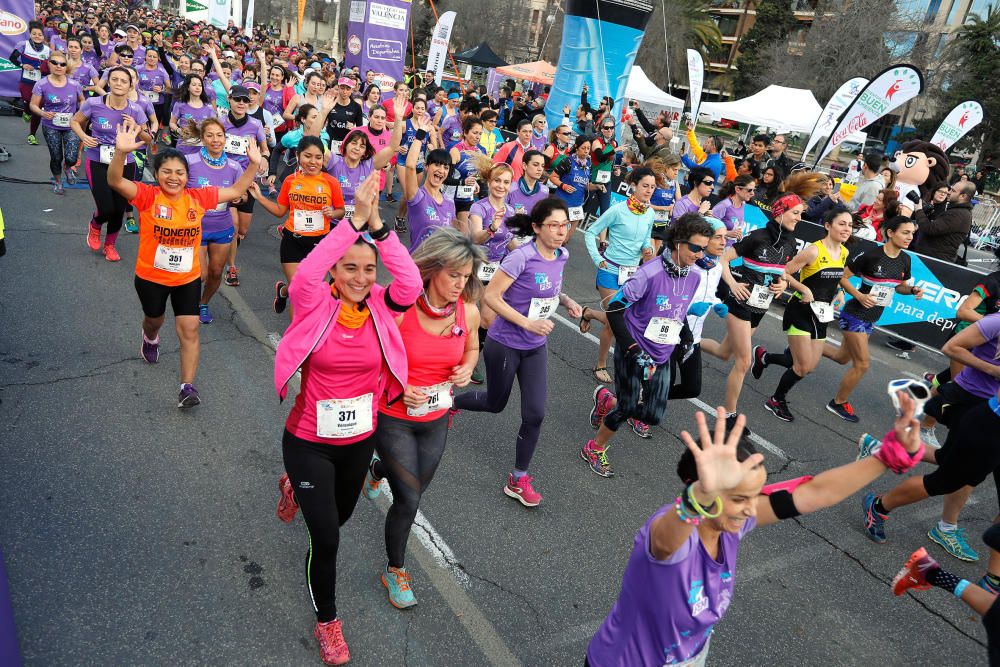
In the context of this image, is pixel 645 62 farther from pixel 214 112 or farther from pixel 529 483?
pixel 529 483

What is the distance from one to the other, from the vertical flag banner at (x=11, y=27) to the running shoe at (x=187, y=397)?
35.6 feet

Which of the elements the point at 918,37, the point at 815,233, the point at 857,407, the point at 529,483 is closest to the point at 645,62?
the point at 918,37

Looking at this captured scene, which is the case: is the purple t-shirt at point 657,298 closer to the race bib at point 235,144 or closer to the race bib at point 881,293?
the race bib at point 881,293

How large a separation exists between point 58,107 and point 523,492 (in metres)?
8.91

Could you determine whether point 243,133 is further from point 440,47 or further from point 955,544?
point 440,47

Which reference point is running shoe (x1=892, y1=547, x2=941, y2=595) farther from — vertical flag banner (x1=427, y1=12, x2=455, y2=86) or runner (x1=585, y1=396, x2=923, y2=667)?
vertical flag banner (x1=427, y1=12, x2=455, y2=86)

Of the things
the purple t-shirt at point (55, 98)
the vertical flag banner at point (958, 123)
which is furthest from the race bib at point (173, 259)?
the vertical flag banner at point (958, 123)

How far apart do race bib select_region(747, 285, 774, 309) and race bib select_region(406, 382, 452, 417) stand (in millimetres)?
3366

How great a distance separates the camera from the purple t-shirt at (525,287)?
4238 mm

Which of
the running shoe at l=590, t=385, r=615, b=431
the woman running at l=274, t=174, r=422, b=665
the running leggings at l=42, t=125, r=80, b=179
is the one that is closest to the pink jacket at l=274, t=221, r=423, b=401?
the woman running at l=274, t=174, r=422, b=665

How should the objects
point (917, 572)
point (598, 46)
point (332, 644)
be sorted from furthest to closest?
1. point (598, 46)
2. point (332, 644)
3. point (917, 572)

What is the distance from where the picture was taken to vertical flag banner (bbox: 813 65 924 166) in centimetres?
1259

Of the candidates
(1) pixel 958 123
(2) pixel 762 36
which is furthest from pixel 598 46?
(2) pixel 762 36

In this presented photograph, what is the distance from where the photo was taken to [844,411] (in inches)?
257
